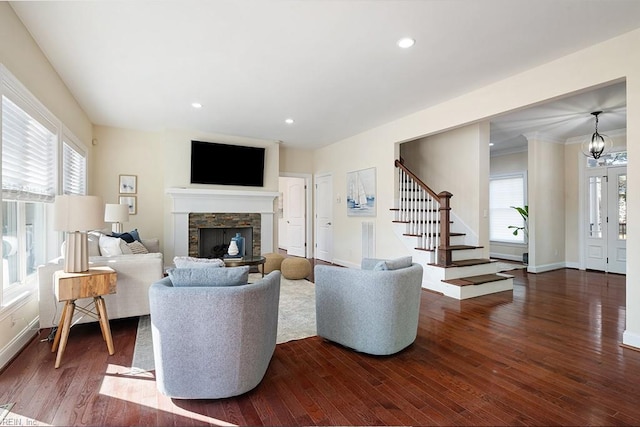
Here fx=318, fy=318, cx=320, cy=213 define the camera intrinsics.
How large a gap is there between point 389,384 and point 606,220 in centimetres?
657

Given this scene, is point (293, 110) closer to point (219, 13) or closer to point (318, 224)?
point (219, 13)

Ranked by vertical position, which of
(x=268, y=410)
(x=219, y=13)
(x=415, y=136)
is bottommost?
(x=268, y=410)

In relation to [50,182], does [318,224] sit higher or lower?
lower

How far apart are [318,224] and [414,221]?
10.0 ft

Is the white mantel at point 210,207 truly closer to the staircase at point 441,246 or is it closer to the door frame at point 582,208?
the staircase at point 441,246

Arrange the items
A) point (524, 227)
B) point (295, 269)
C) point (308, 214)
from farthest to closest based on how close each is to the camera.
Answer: point (308, 214), point (524, 227), point (295, 269)

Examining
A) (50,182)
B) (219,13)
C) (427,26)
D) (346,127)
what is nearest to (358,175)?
(346,127)

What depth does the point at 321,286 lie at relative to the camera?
2.83 m

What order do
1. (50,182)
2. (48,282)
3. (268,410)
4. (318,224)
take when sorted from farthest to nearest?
(318,224), (50,182), (48,282), (268,410)

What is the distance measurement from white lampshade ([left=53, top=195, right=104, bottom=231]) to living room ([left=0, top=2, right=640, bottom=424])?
798mm

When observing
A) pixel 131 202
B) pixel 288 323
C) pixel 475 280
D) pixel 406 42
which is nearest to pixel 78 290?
pixel 288 323

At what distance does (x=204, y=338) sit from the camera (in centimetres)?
189

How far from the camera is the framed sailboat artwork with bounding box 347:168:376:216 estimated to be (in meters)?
6.09

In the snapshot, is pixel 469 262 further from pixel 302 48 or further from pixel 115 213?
pixel 115 213
